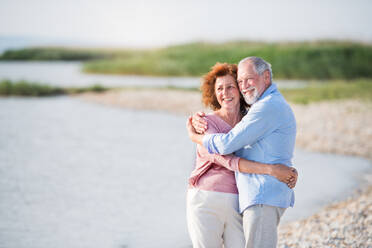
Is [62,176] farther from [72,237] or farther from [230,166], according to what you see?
[230,166]

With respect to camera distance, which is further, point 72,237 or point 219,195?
point 72,237

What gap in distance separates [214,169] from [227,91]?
0.55 meters

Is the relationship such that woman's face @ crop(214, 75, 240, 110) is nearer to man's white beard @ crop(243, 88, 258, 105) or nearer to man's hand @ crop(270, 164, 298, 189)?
man's white beard @ crop(243, 88, 258, 105)

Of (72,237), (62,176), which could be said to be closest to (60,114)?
(62,176)

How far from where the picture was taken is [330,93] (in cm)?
1638

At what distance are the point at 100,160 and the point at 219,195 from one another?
676 cm

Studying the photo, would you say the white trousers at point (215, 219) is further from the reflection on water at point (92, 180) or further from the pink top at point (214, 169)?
the reflection on water at point (92, 180)

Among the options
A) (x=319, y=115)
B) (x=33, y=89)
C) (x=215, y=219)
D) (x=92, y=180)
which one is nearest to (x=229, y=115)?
(x=215, y=219)

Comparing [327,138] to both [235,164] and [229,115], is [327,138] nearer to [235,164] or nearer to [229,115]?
[229,115]

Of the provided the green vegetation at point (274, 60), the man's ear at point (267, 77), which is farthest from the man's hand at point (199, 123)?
the green vegetation at point (274, 60)

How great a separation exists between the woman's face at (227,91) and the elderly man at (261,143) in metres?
0.16

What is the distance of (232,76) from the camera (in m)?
3.03

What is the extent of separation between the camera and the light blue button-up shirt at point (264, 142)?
2717 millimetres

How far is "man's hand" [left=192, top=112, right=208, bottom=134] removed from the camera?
3.08 m
